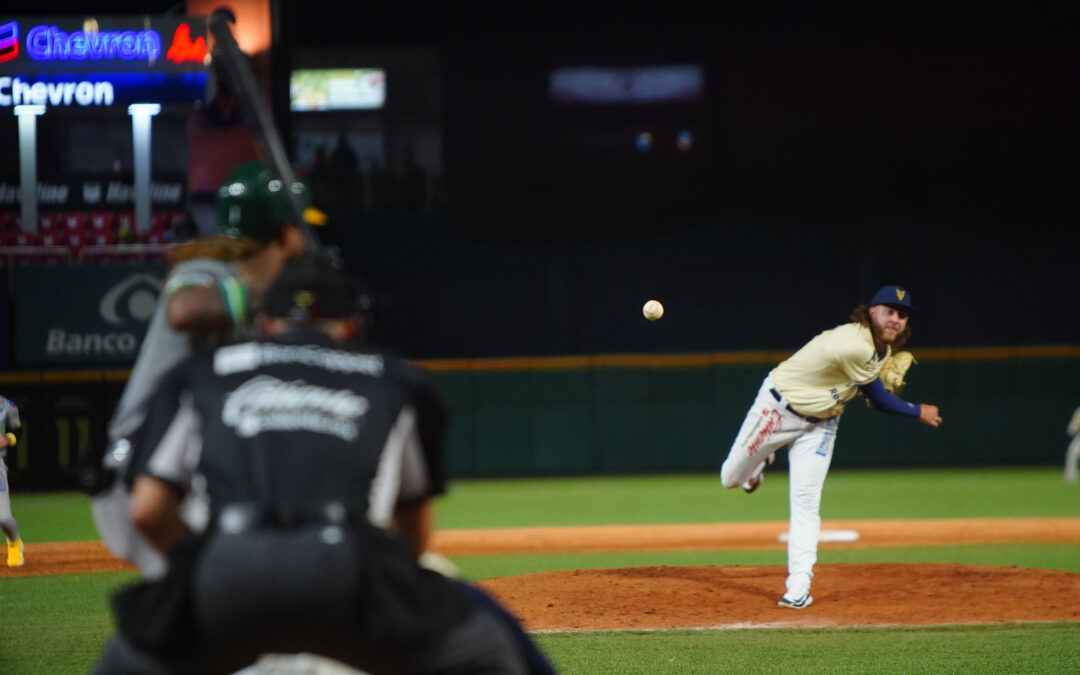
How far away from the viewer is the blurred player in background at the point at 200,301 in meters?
3.08

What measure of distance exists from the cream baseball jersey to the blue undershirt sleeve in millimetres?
86

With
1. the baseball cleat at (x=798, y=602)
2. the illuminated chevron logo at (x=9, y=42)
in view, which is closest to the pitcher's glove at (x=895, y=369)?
the baseball cleat at (x=798, y=602)

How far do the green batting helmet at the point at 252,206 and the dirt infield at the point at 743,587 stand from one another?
13.7 feet

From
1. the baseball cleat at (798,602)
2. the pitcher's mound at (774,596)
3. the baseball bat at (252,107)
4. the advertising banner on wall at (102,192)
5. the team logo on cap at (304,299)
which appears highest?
the advertising banner on wall at (102,192)

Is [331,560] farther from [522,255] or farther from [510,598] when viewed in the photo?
[522,255]

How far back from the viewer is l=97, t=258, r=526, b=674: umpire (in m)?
2.38

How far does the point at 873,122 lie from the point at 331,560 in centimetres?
A: 2436

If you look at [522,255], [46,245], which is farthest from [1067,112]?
[46,245]

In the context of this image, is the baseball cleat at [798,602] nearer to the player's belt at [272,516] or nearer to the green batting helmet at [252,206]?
the green batting helmet at [252,206]

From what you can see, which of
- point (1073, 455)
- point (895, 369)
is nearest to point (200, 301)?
point (895, 369)

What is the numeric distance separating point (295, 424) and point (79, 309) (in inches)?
623

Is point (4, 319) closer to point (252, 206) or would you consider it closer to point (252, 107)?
point (252, 107)

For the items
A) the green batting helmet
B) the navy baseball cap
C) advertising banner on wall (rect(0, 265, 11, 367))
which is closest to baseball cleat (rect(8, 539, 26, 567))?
the navy baseball cap

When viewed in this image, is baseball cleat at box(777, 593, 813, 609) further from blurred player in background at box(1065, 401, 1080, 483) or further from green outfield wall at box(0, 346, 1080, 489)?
green outfield wall at box(0, 346, 1080, 489)
